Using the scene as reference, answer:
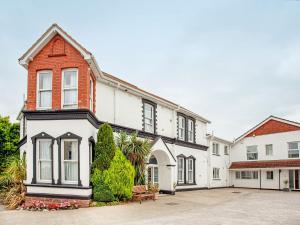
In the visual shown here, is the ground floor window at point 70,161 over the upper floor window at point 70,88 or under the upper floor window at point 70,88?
under

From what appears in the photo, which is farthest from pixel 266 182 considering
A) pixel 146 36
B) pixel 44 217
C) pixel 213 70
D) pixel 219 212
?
pixel 44 217

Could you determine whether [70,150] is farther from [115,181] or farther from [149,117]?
[149,117]

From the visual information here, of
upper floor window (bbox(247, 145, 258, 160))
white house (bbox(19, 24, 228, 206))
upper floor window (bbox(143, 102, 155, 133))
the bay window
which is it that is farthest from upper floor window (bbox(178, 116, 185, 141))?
the bay window

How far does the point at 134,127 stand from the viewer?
74.2ft

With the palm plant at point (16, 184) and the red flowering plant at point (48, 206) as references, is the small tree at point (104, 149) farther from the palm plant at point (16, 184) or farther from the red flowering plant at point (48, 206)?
the palm plant at point (16, 184)

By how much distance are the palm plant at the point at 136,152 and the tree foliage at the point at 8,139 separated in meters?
18.2

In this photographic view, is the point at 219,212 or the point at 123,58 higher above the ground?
the point at 123,58

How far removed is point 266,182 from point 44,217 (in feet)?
91.2

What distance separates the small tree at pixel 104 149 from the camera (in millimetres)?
17344

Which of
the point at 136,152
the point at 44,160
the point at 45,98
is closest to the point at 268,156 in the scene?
the point at 136,152

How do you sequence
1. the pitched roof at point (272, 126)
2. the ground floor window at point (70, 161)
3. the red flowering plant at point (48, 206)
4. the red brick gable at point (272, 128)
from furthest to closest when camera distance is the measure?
the red brick gable at point (272, 128) → the pitched roof at point (272, 126) → the ground floor window at point (70, 161) → the red flowering plant at point (48, 206)

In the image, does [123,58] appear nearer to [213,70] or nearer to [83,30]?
[83,30]

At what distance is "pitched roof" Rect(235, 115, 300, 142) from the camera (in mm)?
34156

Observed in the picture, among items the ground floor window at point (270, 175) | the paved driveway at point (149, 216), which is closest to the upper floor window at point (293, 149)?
Answer: the ground floor window at point (270, 175)
